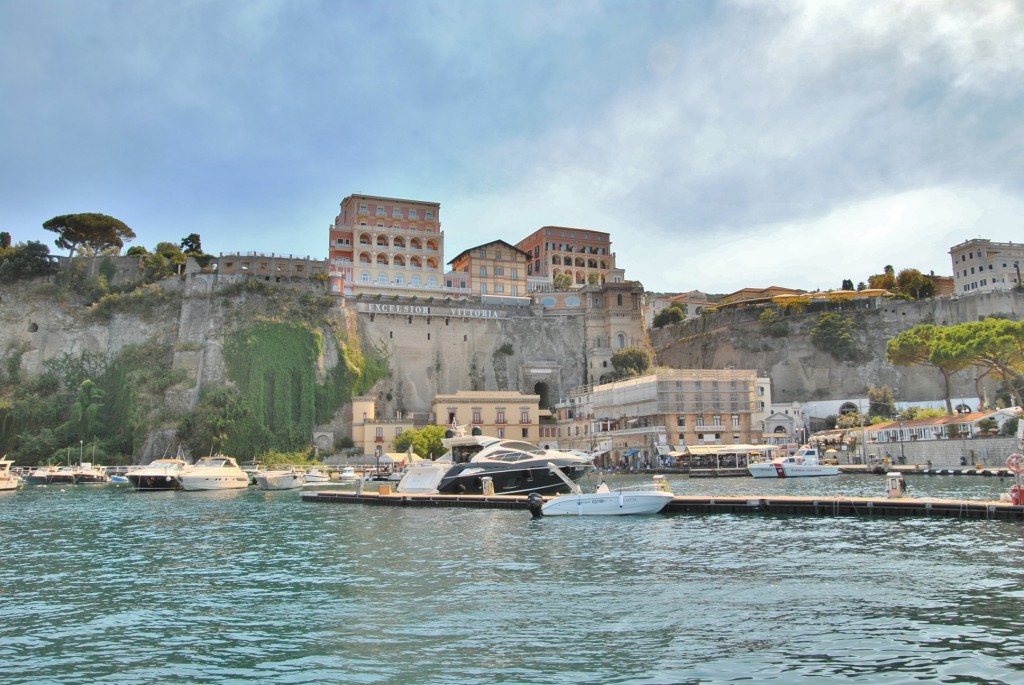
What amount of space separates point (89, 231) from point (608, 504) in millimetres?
67895

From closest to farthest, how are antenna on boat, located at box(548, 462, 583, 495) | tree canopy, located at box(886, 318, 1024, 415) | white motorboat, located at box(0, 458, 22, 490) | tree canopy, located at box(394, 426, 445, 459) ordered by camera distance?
antenna on boat, located at box(548, 462, 583, 495), white motorboat, located at box(0, 458, 22, 490), tree canopy, located at box(886, 318, 1024, 415), tree canopy, located at box(394, 426, 445, 459)

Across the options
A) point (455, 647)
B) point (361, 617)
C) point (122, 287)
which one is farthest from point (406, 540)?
point (122, 287)

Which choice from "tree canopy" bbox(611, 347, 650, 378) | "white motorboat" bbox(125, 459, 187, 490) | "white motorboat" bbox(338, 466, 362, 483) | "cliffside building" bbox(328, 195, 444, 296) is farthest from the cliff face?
"white motorboat" bbox(125, 459, 187, 490)

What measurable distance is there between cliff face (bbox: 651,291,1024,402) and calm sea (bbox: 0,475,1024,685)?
186 ft

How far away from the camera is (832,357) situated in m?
79.6

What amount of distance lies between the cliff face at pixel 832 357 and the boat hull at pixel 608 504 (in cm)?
5597

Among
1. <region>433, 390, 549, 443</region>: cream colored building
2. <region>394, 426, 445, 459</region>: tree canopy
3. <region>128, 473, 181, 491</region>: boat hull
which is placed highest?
<region>433, 390, 549, 443</region>: cream colored building

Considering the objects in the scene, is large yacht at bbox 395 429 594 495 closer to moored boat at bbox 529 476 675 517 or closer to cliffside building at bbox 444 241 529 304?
moored boat at bbox 529 476 675 517

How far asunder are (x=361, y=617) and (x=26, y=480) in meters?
53.8

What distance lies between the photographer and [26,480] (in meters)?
57.2

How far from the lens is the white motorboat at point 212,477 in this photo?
49.5 m

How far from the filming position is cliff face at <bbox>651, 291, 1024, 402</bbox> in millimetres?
75275

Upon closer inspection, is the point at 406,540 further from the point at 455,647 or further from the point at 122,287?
the point at 122,287

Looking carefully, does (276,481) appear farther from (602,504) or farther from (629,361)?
(629,361)
